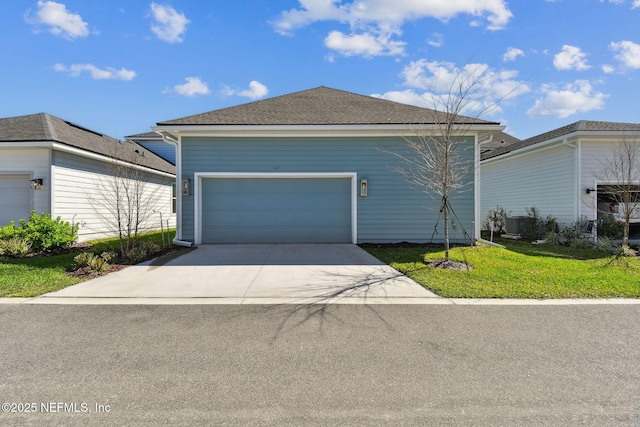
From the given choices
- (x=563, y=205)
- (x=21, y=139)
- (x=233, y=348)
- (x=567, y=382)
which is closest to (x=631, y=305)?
(x=567, y=382)

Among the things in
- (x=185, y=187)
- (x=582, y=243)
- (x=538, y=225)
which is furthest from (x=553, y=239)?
(x=185, y=187)

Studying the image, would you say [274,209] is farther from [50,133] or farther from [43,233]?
[50,133]

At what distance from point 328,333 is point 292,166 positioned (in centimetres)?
733

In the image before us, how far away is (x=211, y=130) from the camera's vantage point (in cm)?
1005

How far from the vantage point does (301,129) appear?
394 inches

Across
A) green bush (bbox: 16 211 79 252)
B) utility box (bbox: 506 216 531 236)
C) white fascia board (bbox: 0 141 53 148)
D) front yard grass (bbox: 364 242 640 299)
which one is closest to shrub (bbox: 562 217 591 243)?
front yard grass (bbox: 364 242 640 299)

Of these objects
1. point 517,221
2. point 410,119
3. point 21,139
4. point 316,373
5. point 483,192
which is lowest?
point 316,373

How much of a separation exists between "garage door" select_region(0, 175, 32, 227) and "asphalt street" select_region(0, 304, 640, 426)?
8.00 metres

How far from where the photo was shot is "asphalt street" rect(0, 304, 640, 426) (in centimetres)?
241

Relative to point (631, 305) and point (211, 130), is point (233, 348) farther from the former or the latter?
point (211, 130)

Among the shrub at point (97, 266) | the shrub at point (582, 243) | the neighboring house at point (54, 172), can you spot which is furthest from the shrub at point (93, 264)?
the shrub at point (582, 243)

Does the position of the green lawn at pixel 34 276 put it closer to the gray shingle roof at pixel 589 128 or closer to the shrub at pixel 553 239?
the shrub at pixel 553 239

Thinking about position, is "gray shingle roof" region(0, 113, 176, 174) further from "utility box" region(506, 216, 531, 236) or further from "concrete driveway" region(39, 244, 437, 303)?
"utility box" region(506, 216, 531, 236)

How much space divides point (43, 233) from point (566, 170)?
15.9m
